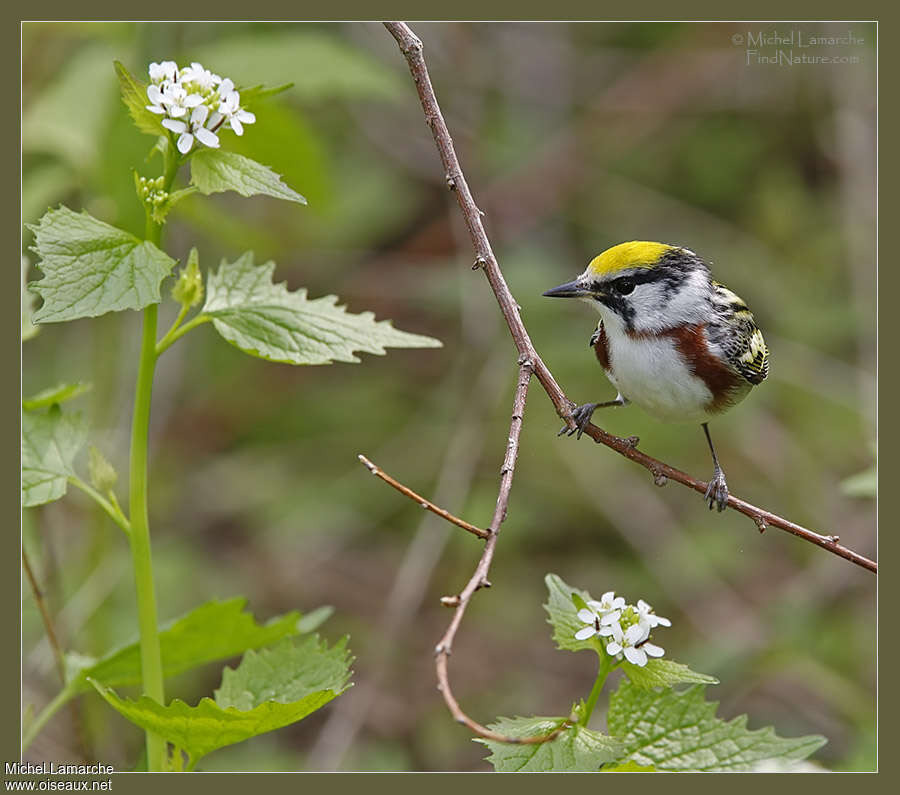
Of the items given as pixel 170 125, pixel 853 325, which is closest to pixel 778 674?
pixel 853 325

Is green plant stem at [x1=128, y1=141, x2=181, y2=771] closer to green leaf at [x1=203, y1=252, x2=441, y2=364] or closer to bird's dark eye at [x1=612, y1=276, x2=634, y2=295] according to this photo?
green leaf at [x1=203, y1=252, x2=441, y2=364]

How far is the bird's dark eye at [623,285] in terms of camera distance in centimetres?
317

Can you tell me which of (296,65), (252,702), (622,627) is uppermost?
(296,65)

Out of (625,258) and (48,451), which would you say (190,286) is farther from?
(625,258)

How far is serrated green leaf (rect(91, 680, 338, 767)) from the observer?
1879 millimetres

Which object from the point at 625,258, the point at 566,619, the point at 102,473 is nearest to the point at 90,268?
the point at 102,473

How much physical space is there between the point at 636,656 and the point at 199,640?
1040mm

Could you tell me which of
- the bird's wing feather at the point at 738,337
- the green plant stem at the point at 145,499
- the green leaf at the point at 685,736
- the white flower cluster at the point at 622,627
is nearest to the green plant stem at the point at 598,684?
the white flower cluster at the point at 622,627

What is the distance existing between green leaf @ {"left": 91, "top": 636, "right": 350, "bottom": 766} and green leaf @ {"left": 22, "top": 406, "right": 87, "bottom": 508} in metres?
0.44

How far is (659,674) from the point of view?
6.47 ft

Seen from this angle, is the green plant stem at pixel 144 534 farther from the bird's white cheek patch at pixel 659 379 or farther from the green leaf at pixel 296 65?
the green leaf at pixel 296 65

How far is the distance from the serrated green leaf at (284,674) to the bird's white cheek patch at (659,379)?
54.8 inches

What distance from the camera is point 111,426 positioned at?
4703 mm

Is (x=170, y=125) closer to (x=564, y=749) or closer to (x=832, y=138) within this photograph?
(x=564, y=749)
